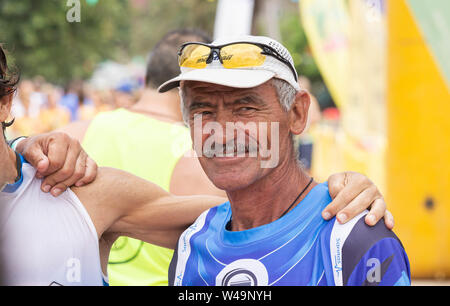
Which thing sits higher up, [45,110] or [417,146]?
[45,110]

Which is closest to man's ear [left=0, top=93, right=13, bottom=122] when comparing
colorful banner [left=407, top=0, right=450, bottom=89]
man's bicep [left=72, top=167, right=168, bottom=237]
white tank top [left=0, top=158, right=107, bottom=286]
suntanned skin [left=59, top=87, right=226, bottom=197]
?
white tank top [left=0, top=158, right=107, bottom=286]

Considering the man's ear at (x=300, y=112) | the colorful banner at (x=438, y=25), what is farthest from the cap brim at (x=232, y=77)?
the colorful banner at (x=438, y=25)

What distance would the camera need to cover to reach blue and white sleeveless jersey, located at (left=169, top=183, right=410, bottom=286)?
1510 millimetres

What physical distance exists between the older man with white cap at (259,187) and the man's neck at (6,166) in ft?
1.83

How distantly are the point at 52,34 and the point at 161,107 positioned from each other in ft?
71.2

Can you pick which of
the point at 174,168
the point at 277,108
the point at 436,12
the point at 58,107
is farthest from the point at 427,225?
the point at 58,107

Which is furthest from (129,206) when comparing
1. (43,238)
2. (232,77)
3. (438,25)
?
(438,25)

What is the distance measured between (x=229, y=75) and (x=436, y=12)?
1909 millimetres

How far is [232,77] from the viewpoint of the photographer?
1696 millimetres

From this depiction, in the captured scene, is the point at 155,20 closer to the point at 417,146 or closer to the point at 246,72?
the point at 417,146

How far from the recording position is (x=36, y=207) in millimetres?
1781

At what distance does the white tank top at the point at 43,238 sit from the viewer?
5.60 ft

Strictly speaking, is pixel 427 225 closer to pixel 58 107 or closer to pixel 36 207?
pixel 36 207

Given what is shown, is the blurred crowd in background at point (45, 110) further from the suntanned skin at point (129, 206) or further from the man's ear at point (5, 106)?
the man's ear at point (5, 106)
